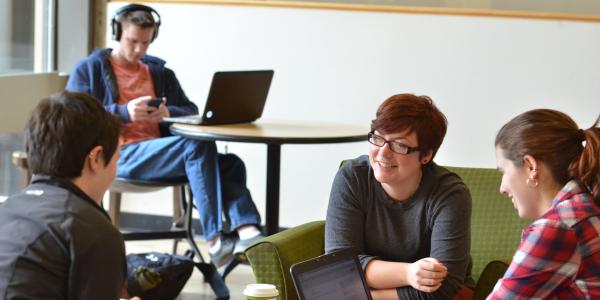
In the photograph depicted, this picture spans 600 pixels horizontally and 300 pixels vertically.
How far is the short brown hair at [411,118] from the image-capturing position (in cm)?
258

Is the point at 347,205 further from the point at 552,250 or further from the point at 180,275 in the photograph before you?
the point at 180,275

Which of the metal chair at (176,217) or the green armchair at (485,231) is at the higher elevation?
the green armchair at (485,231)

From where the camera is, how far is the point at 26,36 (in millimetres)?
5078

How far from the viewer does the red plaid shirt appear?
1912 mm

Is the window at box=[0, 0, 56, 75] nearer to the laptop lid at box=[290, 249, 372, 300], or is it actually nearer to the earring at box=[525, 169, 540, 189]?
the laptop lid at box=[290, 249, 372, 300]

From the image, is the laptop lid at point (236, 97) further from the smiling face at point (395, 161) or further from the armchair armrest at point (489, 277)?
the armchair armrest at point (489, 277)

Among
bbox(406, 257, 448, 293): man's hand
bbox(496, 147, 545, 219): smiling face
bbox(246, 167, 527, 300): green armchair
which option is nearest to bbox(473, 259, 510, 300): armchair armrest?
bbox(246, 167, 527, 300): green armchair

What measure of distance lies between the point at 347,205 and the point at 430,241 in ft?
0.81

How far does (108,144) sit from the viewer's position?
1906mm

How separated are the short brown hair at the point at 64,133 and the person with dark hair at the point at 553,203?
32.9 inches

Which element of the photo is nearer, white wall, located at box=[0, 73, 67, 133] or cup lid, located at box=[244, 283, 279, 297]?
cup lid, located at box=[244, 283, 279, 297]

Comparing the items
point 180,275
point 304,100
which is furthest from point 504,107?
point 180,275

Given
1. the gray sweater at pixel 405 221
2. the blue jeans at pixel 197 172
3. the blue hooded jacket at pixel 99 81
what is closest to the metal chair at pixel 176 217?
the blue jeans at pixel 197 172

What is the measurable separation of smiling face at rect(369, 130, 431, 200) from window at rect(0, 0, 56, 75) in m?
2.73
